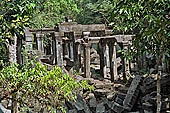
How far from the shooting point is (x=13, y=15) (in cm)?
395

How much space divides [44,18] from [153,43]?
490 inches

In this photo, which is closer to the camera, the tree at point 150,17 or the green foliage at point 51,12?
the tree at point 150,17

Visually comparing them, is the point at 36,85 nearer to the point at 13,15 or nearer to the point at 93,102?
the point at 13,15

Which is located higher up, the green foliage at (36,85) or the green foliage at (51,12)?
the green foliage at (51,12)

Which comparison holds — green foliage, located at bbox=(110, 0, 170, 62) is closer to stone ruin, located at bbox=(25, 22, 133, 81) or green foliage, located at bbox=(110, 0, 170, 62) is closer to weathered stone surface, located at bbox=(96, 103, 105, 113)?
weathered stone surface, located at bbox=(96, 103, 105, 113)

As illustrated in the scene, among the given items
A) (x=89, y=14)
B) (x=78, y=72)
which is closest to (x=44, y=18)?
(x=78, y=72)

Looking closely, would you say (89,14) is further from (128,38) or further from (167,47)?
(167,47)

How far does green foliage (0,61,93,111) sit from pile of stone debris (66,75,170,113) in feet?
15.6

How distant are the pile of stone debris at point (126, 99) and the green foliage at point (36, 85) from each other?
4743 millimetres

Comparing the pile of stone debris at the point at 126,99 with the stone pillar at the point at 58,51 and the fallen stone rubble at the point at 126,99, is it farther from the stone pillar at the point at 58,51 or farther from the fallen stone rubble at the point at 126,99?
the stone pillar at the point at 58,51

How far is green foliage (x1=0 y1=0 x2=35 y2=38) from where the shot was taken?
12.6 feet

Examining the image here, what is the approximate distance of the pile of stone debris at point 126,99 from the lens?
8984 mm

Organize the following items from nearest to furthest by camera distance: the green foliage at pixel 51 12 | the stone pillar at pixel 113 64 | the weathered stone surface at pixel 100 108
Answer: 1. the weathered stone surface at pixel 100 108
2. the stone pillar at pixel 113 64
3. the green foliage at pixel 51 12

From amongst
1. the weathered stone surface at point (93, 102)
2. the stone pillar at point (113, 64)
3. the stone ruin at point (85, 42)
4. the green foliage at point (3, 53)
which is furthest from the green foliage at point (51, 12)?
the green foliage at point (3, 53)
